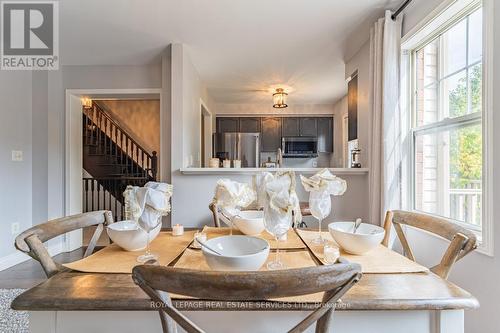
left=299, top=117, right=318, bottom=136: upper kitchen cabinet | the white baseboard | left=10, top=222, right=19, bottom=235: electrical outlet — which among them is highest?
left=299, top=117, right=318, bottom=136: upper kitchen cabinet

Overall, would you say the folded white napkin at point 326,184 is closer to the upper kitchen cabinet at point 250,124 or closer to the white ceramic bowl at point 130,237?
the white ceramic bowl at point 130,237

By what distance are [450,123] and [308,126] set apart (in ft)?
13.3

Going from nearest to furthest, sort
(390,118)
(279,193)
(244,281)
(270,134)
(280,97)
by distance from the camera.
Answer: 1. (244,281)
2. (279,193)
3. (390,118)
4. (280,97)
5. (270,134)

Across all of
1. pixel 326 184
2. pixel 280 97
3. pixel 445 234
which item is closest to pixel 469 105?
pixel 445 234

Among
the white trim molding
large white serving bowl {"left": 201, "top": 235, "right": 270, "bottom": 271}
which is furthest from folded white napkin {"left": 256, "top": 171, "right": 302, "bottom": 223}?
the white trim molding

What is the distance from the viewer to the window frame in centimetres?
143

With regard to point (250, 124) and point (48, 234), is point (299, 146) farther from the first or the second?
point (48, 234)

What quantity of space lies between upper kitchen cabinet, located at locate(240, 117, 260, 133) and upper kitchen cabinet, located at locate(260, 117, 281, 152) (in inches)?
4.4

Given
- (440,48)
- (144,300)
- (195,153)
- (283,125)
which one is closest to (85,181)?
(195,153)

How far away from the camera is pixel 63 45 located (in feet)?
9.84

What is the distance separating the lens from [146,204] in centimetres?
108

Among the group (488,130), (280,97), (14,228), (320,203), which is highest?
(280,97)

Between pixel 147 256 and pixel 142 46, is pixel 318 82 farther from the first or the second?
pixel 147 256

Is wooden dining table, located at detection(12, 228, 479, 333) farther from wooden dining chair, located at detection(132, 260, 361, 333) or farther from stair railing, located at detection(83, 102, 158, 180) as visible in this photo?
stair railing, located at detection(83, 102, 158, 180)
